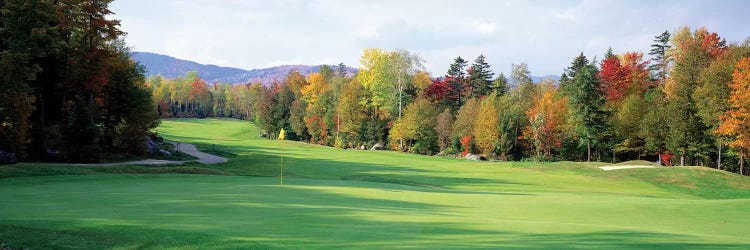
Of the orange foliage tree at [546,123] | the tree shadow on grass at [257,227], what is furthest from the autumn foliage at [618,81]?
the tree shadow on grass at [257,227]

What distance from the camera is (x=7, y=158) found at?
2855 cm

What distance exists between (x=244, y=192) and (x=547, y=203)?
10524 millimetres

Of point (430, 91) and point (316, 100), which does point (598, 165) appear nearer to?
point (430, 91)

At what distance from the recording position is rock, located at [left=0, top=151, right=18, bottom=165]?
Result: 92.4ft

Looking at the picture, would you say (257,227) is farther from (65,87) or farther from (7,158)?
(65,87)

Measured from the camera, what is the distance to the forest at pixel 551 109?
4899 cm

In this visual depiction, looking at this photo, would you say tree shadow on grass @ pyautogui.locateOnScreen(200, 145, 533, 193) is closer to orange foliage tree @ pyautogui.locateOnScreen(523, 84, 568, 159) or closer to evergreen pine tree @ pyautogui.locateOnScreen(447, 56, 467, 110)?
orange foliage tree @ pyautogui.locateOnScreen(523, 84, 568, 159)

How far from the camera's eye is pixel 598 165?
44625 millimetres

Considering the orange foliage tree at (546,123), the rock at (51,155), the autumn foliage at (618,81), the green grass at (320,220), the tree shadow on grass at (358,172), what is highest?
the autumn foliage at (618,81)

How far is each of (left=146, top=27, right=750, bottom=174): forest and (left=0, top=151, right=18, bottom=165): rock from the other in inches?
1860

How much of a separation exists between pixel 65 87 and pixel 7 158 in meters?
9.25

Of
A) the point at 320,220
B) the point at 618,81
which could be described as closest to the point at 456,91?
the point at 618,81

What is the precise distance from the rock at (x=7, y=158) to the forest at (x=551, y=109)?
4725cm

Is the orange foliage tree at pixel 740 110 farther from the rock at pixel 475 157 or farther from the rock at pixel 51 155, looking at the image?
the rock at pixel 51 155
